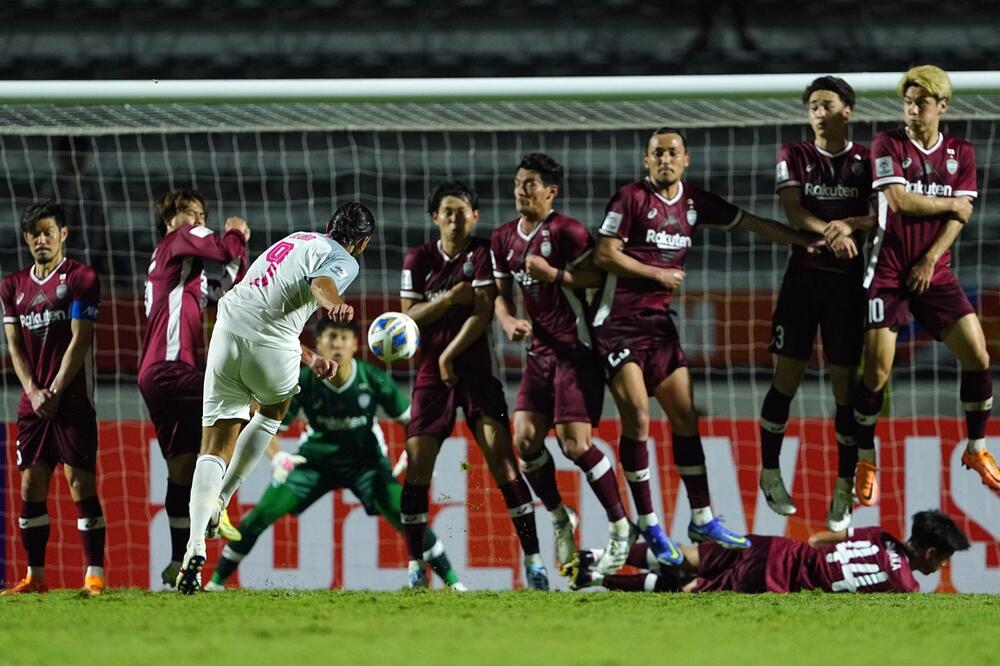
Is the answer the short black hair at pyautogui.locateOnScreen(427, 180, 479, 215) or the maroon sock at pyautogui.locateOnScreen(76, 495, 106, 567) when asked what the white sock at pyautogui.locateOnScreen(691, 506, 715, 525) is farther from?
the maroon sock at pyautogui.locateOnScreen(76, 495, 106, 567)

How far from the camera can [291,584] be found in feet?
27.3

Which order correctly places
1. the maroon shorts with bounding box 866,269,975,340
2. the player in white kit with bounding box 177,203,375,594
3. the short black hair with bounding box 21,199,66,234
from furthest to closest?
the short black hair with bounding box 21,199,66,234, the maroon shorts with bounding box 866,269,975,340, the player in white kit with bounding box 177,203,375,594

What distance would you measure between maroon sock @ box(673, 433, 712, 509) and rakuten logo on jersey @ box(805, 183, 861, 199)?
1346mm

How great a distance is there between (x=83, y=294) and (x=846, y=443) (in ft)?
12.9

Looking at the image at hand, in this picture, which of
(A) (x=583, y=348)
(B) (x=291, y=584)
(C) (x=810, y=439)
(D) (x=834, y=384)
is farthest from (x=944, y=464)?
(B) (x=291, y=584)

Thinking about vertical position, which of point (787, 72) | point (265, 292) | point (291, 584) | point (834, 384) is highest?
point (787, 72)

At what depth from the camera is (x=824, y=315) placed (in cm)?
714

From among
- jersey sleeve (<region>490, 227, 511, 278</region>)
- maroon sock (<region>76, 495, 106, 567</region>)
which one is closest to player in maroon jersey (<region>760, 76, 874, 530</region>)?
jersey sleeve (<region>490, 227, 511, 278</region>)

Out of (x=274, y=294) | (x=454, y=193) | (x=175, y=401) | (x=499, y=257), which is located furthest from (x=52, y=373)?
(x=499, y=257)

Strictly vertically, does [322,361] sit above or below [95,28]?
below

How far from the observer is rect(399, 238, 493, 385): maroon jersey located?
7.41m

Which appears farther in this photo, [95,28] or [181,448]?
[95,28]

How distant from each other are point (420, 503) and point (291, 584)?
1239mm

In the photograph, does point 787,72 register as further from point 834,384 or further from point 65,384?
point 65,384
